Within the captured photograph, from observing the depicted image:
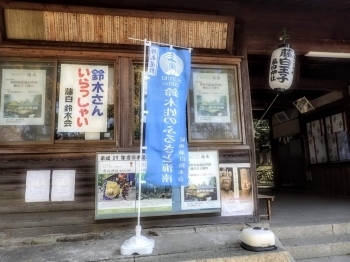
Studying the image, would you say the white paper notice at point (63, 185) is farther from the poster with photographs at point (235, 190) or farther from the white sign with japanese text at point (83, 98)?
the poster with photographs at point (235, 190)

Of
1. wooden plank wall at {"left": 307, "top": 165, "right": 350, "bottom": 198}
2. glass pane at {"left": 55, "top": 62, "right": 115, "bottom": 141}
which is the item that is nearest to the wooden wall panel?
glass pane at {"left": 55, "top": 62, "right": 115, "bottom": 141}

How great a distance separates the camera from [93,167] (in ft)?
16.5

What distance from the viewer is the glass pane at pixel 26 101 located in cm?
497

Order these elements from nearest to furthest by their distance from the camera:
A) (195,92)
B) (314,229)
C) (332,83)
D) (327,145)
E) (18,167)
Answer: (18,167)
(314,229)
(195,92)
(332,83)
(327,145)

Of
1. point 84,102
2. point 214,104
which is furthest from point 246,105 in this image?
point 84,102

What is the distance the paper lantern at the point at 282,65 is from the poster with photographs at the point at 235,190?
1929mm

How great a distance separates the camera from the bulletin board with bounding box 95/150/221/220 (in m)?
4.94

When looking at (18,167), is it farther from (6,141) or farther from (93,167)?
(93,167)

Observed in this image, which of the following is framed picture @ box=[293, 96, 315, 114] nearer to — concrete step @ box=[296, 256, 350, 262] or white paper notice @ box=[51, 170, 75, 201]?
concrete step @ box=[296, 256, 350, 262]

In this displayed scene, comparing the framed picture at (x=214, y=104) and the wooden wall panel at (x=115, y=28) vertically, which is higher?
the wooden wall panel at (x=115, y=28)

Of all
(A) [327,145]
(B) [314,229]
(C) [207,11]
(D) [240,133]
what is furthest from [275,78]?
(A) [327,145]

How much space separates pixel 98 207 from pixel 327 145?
8970 mm

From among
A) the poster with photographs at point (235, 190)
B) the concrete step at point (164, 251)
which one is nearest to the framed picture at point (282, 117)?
the poster with photographs at point (235, 190)

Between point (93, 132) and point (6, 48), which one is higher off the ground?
point (6, 48)
